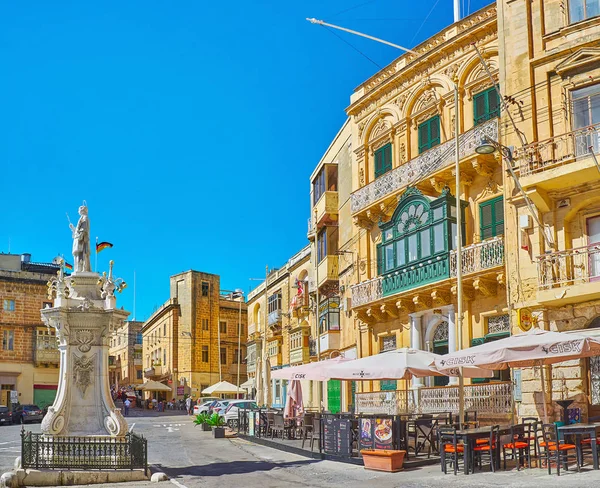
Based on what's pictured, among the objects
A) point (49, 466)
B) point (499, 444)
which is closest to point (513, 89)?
point (499, 444)

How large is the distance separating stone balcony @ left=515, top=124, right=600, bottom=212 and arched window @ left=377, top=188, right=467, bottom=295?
16.5 ft

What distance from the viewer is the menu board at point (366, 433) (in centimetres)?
1786

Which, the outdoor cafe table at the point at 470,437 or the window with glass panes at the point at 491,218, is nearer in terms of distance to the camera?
the outdoor cafe table at the point at 470,437

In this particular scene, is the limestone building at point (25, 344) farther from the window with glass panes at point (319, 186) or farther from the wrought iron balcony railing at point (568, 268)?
the wrought iron balcony railing at point (568, 268)

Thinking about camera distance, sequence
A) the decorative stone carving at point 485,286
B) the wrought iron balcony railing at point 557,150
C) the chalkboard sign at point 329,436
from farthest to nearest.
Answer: the decorative stone carving at point 485,286 → the chalkboard sign at point 329,436 → the wrought iron balcony railing at point 557,150

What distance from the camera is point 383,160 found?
29.4 m

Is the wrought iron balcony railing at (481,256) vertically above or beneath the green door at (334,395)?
above

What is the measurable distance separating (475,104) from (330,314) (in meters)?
13.6

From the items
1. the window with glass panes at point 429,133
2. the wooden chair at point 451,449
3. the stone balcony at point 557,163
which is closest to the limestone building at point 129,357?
the window with glass panes at point 429,133

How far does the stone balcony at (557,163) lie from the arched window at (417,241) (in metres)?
5.02

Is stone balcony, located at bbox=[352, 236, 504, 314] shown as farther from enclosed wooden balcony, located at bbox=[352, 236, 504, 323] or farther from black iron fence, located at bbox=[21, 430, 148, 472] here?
black iron fence, located at bbox=[21, 430, 148, 472]

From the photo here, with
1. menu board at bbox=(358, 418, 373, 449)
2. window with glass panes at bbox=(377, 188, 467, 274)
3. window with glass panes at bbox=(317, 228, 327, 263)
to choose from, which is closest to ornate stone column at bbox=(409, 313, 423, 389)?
window with glass panes at bbox=(377, 188, 467, 274)

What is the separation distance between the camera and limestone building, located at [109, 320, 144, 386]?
308ft

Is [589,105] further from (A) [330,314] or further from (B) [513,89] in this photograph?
(A) [330,314]
